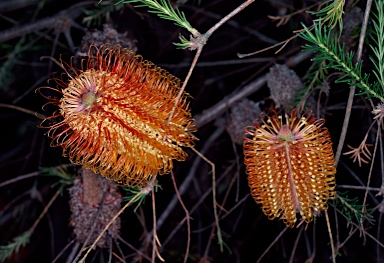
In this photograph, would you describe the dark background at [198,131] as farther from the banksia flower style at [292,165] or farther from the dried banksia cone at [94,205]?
the banksia flower style at [292,165]

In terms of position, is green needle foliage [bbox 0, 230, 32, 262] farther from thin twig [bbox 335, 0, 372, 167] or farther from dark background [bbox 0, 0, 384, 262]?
thin twig [bbox 335, 0, 372, 167]

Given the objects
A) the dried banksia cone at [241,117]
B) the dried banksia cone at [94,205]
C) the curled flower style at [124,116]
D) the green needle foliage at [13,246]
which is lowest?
the green needle foliage at [13,246]

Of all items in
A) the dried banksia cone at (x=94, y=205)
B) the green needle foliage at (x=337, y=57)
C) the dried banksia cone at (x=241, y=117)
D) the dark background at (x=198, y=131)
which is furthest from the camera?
the dark background at (x=198, y=131)

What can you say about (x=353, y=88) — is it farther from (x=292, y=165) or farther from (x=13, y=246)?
(x=13, y=246)

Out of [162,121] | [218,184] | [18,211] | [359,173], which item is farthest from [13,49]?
[359,173]

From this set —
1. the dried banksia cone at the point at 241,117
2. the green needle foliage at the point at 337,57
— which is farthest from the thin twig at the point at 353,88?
the dried banksia cone at the point at 241,117

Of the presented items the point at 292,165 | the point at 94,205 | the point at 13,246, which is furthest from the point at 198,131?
the point at 292,165

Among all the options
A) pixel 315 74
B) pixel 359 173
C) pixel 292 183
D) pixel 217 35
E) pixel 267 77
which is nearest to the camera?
pixel 292 183

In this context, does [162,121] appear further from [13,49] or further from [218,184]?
[13,49]
